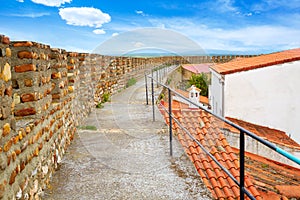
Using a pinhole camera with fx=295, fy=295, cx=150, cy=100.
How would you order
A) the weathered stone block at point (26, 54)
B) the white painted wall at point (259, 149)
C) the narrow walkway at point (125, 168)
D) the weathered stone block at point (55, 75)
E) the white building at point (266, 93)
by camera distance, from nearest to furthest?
1. the weathered stone block at point (26, 54)
2. the narrow walkway at point (125, 168)
3. the weathered stone block at point (55, 75)
4. the white painted wall at point (259, 149)
5. the white building at point (266, 93)

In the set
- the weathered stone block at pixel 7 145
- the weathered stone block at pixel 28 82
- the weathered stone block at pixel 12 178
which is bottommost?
the weathered stone block at pixel 12 178

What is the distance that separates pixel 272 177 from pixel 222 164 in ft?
6.25

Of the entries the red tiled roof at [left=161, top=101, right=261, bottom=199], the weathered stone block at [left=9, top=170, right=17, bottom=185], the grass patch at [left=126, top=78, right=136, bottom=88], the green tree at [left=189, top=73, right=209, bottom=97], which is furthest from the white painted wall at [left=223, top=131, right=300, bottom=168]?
the green tree at [left=189, top=73, right=209, bottom=97]

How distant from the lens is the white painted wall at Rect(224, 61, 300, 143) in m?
8.46

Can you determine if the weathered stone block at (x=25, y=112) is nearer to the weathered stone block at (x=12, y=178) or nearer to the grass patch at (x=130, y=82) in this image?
the weathered stone block at (x=12, y=178)

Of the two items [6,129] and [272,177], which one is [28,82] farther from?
[272,177]

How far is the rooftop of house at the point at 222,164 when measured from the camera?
2.89m

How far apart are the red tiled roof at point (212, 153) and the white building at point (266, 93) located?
13.2 ft

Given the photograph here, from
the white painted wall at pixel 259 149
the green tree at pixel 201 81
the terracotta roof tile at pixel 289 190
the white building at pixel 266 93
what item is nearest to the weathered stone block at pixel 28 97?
the terracotta roof tile at pixel 289 190

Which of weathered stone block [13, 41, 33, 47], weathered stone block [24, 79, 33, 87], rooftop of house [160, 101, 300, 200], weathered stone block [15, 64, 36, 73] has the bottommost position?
rooftop of house [160, 101, 300, 200]

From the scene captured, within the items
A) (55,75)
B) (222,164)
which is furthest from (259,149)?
(55,75)

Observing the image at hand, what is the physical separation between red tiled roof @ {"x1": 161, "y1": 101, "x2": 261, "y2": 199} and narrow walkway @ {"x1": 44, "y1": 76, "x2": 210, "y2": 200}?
0.15 meters

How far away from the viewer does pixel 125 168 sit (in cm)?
282

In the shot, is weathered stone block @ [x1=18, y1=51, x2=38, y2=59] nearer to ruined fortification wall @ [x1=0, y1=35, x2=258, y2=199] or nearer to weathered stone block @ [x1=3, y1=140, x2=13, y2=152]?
ruined fortification wall @ [x1=0, y1=35, x2=258, y2=199]
